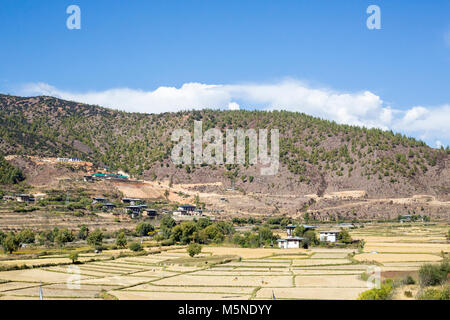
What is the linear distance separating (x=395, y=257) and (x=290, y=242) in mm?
23283

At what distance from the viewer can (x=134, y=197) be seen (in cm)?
13162

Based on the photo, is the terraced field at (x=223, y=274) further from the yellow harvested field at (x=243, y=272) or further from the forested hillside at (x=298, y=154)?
the forested hillside at (x=298, y=154)

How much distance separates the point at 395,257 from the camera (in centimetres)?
5612

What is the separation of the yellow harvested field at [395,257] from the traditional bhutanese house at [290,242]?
16.9 metres

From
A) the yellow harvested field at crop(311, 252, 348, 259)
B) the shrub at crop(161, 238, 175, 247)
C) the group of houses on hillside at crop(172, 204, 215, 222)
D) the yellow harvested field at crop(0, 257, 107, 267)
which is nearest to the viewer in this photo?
the yellow harvested field at crop(0, 257, 107, 267)

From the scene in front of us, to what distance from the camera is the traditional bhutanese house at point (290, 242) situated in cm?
7669

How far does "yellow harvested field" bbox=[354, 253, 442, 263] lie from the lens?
52.9m

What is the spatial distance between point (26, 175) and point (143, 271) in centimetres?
9494

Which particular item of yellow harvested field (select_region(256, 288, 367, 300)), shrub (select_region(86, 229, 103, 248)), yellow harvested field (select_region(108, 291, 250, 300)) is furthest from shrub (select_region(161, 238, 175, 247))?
yellow harvested field (select_region(256, 288, 367, 300))

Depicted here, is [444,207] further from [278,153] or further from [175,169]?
[175,169]

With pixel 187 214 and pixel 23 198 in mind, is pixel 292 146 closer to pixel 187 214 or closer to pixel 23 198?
pixel 187 214

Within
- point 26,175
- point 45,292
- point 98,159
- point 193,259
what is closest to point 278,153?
point 98,159

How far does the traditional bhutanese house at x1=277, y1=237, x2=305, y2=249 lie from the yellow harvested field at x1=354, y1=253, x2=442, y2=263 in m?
16.9

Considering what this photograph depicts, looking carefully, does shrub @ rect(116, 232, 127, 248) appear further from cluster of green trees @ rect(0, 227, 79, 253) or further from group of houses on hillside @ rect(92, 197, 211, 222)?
group of houses on hillside @ rect(92, 197, 211, 222)
